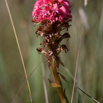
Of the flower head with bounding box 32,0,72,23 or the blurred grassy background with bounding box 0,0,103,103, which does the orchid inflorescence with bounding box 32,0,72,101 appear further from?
the blurred grassy background with bounding box 0,0,103,103

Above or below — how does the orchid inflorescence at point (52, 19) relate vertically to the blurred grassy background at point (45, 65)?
above

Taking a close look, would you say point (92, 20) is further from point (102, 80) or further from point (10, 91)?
point (10, 91)

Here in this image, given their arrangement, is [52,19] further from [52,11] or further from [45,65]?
[45,65]

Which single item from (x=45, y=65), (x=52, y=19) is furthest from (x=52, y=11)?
(x=45, y=65)

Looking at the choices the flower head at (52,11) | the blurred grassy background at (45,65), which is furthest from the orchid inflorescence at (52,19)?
the blurred grassy background at (45,65)

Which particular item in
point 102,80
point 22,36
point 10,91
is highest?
point 22,36

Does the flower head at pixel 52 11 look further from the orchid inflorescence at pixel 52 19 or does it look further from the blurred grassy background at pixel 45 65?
the blurred grassy background at pixel 45 65

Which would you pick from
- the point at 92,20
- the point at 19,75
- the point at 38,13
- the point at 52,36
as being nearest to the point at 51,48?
the point at 52,36

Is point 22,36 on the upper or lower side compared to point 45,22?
lower
